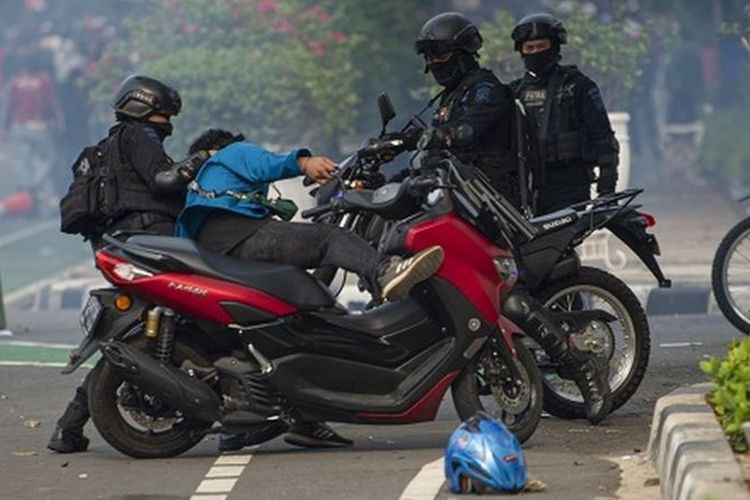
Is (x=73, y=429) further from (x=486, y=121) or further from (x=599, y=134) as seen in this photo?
(x=599, y=134)

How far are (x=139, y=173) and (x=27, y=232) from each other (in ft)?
86.0

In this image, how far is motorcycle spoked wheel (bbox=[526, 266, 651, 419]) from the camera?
12.0 m

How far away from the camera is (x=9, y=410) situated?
1319 cm

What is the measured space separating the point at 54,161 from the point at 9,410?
2659 centimetres

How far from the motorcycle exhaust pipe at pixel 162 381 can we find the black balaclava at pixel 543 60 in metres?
3.07

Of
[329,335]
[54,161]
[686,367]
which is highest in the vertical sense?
[329,335]

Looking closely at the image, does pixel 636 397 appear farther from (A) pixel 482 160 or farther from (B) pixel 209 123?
(B) pixel 209 123

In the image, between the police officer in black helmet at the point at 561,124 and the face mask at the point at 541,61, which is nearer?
the police officer in black helmet at the point at 561,124

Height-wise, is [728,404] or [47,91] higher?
[728,404]

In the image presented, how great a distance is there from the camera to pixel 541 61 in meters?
13.1

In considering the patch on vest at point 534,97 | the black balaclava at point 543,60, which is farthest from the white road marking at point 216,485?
the black balaclava at point 543,60

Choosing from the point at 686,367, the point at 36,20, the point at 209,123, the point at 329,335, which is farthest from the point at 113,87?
the point at 329,335

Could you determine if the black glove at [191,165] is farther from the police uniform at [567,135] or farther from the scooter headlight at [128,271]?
the police uniform at [567,135]

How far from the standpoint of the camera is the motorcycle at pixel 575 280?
11789 millimetres
